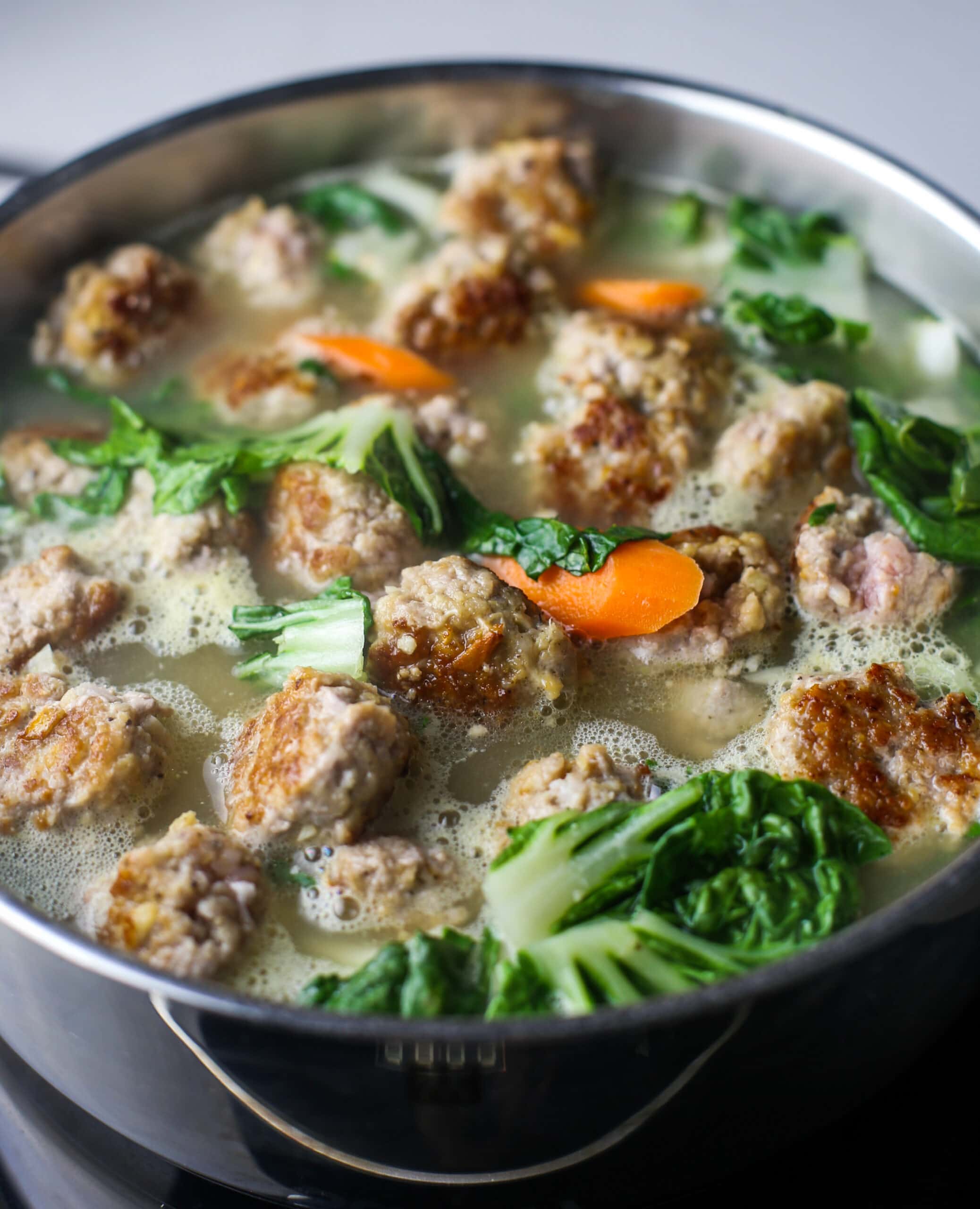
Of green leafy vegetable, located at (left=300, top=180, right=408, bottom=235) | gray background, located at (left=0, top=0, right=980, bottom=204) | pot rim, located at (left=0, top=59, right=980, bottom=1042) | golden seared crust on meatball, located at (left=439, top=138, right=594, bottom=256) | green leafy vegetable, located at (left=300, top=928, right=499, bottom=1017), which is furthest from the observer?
gray background, located at (left=0, top=0, right=980, bottom=204)

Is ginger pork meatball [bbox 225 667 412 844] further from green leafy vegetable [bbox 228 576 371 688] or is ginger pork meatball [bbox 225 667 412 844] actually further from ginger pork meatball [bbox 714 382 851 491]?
ginger pork meatball [bbox 714 382 851 491]

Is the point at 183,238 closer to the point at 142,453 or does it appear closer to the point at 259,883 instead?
the point at 142,453

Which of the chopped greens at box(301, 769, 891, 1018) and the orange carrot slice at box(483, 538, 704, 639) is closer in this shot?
the chopped greens at box(301, 769, 891, 1018)

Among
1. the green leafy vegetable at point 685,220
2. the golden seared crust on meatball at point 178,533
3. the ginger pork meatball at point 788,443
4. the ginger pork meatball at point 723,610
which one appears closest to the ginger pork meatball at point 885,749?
the ginger pork meatball at point 723,610

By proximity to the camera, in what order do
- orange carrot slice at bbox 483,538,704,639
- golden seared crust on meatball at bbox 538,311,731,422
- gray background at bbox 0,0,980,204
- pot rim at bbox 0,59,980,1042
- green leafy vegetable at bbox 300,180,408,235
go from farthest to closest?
gray background at bbox 0,0,980,204
green leafy vegetable at bbox 300,180,408,235
golden seared crust on meatball at bbox 538,311,731,422
orange carrot slice at bbox 483,538,704,639
pot rim at bbox 0,59,980,1042

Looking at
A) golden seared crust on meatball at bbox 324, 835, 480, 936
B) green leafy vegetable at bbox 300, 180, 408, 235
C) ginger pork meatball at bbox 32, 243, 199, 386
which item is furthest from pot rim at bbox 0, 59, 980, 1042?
green leafy vegetable at bbox 300, 180, 408, 235

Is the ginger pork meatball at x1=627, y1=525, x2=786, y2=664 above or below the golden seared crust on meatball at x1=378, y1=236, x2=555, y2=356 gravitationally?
below

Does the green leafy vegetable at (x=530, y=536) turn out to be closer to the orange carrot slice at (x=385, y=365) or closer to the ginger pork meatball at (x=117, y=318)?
the orange carrot slice at (x=385, y=365)
